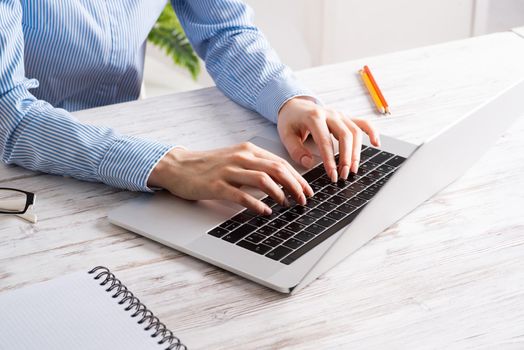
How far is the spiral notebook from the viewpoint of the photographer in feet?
2.44

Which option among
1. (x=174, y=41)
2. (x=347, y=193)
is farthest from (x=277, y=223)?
(x=174, y=41)

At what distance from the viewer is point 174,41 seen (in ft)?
10.6

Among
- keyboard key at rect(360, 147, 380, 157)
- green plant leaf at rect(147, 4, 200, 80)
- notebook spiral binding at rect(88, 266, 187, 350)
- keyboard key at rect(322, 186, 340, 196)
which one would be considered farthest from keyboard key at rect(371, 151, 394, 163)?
green plant leaf at rect(147, 4, 200, 80)

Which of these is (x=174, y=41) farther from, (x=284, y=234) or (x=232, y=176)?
(x=284, y=234)

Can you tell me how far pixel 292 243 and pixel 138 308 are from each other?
199 millimetres

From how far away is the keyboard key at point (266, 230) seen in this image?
0.91 meters

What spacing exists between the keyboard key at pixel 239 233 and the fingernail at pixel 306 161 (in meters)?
0.20

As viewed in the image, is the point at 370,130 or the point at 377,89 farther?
the point at 377,89

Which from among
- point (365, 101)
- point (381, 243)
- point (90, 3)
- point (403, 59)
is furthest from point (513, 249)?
point (90, 3)

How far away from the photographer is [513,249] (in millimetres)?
896

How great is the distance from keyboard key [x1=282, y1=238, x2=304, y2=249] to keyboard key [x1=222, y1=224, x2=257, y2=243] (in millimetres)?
54

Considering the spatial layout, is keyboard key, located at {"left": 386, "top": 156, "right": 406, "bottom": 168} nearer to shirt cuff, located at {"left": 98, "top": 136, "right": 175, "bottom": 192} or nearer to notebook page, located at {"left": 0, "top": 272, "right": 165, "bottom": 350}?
shirt cuff, located at {"left": 98, "top": 136, "right": 175, "bottom": 192}

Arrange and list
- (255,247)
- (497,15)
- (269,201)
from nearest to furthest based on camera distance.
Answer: (255,247) < (269,201) < (497,15)

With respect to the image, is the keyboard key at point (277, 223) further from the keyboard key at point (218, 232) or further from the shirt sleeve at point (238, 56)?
the shirt sleeve at point (238, 56)
